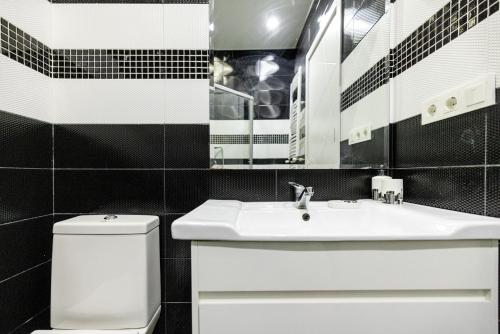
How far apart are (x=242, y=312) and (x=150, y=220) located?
0.68 m

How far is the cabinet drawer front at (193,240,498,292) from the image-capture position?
2.39 feet

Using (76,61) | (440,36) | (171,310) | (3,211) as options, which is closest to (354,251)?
(440,36)

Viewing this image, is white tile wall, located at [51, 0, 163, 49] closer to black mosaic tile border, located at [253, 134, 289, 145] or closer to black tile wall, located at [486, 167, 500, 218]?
black mosaic tile border, located at [253, 134, 289, 145]

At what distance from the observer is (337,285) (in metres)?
0.74

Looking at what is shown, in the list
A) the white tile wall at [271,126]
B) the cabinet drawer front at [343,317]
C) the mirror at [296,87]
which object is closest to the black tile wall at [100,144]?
the mirror at [296,87]

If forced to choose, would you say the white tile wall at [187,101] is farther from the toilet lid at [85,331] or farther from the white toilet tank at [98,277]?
the toilet lid at [85,331]

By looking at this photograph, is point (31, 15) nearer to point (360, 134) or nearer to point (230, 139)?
point (230, 139)

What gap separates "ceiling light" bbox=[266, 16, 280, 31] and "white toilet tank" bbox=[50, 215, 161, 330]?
1118 mm

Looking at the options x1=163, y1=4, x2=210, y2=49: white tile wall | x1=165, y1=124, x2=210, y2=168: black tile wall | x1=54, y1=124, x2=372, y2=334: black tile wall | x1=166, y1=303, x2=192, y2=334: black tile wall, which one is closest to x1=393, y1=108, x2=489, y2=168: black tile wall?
x1=54, y1=124, x2=372, y2=334: black tile wall

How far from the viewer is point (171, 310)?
1.38 m

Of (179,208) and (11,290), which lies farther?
(179,208)

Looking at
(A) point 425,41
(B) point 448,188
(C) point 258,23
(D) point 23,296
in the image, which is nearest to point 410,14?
(A) point 425,41

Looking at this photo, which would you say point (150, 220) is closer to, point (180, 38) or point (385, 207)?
point (180, 38)

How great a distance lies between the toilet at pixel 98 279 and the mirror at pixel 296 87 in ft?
1.82
